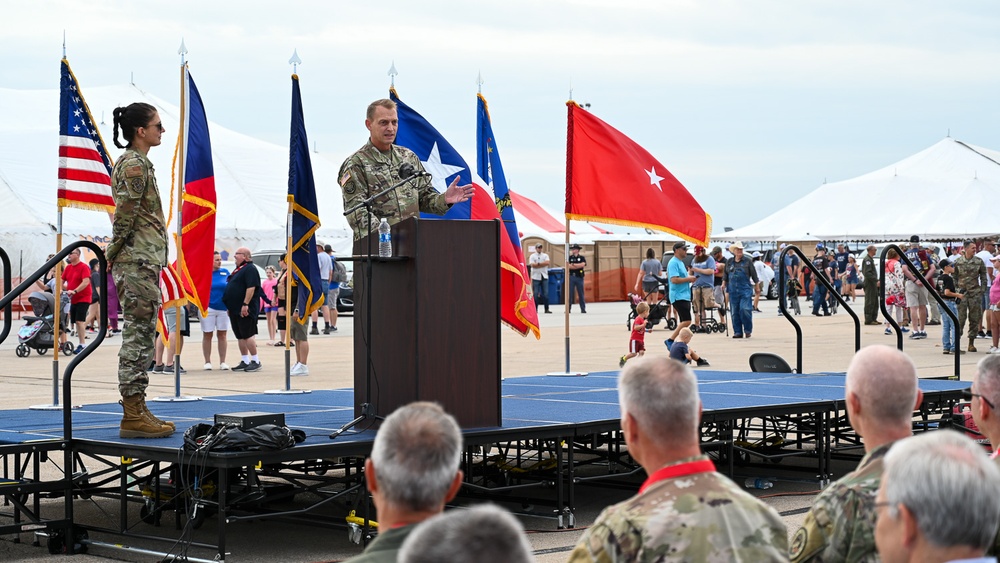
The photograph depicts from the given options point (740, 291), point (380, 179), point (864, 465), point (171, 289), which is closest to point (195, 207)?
point (171, 289)

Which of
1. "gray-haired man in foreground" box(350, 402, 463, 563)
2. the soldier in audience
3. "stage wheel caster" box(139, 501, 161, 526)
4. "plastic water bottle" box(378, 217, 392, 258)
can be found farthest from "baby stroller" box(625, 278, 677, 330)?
"gray-haired man in foreground" box(350, 402, 463, 563)

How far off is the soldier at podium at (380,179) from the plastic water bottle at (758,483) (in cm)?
324

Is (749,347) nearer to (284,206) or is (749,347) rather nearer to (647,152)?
(647,152)

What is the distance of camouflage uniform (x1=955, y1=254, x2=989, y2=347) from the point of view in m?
21.7

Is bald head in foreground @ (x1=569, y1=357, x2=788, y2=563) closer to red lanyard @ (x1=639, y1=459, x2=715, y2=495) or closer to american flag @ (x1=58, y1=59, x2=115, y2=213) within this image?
red lanyard @ (x1=639, y1=459, x2=715, y2=495)

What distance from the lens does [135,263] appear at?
7.95m

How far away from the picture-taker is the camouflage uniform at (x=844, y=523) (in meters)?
3.80

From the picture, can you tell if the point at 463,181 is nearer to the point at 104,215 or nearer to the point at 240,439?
the point at 240,439

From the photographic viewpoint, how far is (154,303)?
8.01 meters

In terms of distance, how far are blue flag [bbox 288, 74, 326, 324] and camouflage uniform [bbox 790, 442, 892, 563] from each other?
8483 millimetres

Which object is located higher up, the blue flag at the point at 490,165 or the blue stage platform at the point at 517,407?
the blue flag at the point at 490,165

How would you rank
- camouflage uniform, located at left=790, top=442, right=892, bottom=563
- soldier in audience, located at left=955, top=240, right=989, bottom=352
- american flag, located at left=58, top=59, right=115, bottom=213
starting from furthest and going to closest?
soldier in audience, located at left=955, top=240, right=989, bottom=352 → american flag, located at left=58, top=59, right=115, bottom=213 → camouflage uniform, located at left=790, top=442, right=892, bottom=563

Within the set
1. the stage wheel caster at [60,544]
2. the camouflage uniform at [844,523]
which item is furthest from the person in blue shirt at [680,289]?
the camouflage uniform at [844,523]

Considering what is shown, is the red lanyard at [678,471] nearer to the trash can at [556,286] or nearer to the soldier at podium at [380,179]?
the soldier at podium at [380,179]
